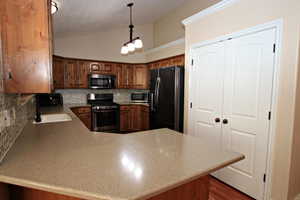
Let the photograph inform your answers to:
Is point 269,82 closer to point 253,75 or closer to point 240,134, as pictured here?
point 253,75

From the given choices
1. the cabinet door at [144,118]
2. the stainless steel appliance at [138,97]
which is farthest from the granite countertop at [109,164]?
the stainless steel appliance at [138,97]

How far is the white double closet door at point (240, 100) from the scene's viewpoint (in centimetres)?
188

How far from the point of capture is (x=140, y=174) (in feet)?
2.67

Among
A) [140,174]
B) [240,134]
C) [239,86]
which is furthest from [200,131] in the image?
[140,174]

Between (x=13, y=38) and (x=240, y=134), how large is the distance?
7.98 feet

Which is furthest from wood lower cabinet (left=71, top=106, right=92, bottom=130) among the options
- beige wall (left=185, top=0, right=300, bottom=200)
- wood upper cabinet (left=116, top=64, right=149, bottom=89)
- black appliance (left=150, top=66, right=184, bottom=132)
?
Answer: beige wall (left=185, top=0, right=300, bottom=200)

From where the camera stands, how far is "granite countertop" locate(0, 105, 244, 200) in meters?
0.71

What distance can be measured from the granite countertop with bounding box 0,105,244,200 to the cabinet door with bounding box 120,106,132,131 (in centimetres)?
330

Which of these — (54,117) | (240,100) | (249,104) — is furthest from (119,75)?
(249,104)

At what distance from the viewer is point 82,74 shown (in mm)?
4449

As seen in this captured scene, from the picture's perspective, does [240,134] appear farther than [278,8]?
Yes

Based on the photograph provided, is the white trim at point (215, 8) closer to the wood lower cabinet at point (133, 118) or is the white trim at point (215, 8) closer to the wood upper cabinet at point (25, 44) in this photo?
the wood upper cabinet at point (25, 44)

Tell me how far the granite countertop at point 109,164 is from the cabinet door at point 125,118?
3.30m

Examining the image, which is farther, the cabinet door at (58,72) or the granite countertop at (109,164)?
the cabinet door at (58,72)
